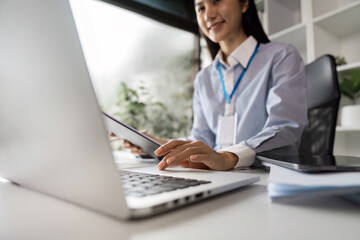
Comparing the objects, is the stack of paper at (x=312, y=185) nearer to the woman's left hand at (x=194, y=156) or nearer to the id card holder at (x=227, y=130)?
the woman's left hand at (x=194, y=156)

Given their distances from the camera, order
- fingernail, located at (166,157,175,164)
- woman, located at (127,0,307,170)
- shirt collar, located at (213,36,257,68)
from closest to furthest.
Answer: fingernail, located at (166,157,175,164)
woman, located at (127,0,307,170)
shirt collar, located at (213,36,257,68)

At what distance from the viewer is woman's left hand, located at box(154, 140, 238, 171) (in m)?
0.52

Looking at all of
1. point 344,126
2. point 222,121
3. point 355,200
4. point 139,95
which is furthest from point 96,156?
point 139,95

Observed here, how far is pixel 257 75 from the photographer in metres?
1.08

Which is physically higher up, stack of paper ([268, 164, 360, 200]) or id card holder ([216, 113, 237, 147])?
stack of paper ([268, 164, 360, 200])

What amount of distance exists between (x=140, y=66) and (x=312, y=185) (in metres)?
2.27

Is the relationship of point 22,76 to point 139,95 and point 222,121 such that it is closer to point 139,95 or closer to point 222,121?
point 222,121

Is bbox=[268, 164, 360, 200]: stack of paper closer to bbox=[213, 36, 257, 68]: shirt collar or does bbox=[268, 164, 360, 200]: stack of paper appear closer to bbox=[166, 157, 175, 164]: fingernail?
bbox=[166, 157, 175, 164]: fingernail

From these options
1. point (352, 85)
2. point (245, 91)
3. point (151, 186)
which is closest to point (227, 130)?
point (245, 91)

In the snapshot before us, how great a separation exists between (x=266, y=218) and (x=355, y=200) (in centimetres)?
11

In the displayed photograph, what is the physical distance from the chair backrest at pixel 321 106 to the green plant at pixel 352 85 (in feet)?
2.04

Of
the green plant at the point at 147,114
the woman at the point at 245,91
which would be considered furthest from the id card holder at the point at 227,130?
the green plant at the point at 147,114

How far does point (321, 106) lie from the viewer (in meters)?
1.09

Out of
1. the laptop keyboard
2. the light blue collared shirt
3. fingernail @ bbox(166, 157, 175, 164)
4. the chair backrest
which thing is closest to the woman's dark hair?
the light blue collared shirt
